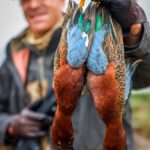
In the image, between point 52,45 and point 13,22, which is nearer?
point 52,45

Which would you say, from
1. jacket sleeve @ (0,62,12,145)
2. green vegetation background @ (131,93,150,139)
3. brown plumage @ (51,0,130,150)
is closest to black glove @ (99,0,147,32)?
brown plumage @ (51,0,130,150)

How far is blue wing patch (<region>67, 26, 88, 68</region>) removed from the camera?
0.97 meters

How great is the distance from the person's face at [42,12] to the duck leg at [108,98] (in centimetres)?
101

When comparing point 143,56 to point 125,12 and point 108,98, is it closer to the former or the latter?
point 125,12

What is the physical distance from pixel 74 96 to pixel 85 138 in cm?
75

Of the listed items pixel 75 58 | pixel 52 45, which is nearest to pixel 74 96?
pixel 75 58

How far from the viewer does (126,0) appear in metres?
1.06

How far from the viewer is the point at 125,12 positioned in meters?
1.06

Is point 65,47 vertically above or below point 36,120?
above

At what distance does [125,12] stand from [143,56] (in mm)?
211

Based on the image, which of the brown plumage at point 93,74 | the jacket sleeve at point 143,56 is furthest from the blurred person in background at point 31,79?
the brown plumage at point 93,74

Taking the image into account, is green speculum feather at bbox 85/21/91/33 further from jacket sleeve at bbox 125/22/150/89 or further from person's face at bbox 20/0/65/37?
person's face at bbox 20/0/65/37

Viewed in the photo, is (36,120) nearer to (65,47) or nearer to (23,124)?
(23,124)

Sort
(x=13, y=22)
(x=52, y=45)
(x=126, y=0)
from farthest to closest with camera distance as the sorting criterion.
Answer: (x=13, y=22) → (x=52, y=45) → (x=126, y=0)
